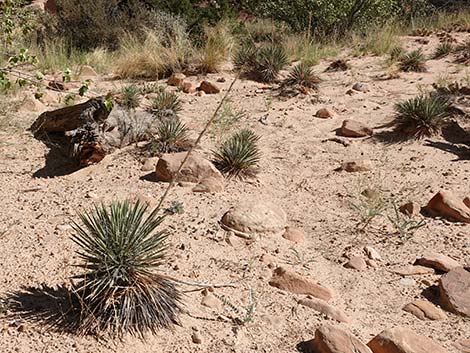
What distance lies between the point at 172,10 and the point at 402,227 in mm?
8425

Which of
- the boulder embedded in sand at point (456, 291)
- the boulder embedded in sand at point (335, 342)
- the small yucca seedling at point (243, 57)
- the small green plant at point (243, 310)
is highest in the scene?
the boulder embedded in sand at point (335, 342)

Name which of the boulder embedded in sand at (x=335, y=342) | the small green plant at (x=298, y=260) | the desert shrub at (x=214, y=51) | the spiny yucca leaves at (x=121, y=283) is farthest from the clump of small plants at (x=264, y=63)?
the boulder embedded in sand at (x=335, y=342)

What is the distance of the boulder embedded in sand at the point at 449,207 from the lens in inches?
166

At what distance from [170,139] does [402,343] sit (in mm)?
3239

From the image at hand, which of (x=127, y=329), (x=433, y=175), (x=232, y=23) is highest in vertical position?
(x=127, y=329)

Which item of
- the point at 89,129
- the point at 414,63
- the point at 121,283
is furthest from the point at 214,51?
the point at 121,283

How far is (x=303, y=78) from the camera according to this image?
7391 millimetres

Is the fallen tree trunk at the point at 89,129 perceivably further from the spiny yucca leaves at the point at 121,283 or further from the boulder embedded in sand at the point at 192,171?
the spiny yucca leaves at the point at 121,283

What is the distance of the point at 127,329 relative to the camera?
8.61ft

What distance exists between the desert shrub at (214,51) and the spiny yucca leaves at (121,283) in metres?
5.75

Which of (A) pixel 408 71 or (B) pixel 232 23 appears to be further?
(B) pixel 232 23

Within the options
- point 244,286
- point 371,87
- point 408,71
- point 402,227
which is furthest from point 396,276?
point 408,71

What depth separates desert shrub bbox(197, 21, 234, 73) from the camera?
822 cm

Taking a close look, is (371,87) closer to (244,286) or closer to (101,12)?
(244,286)
